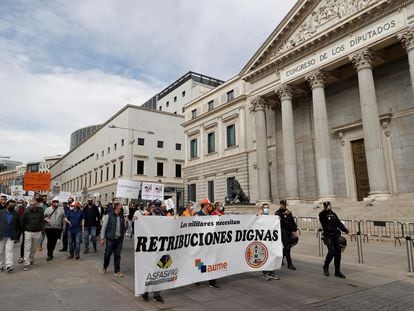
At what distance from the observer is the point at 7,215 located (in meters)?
9.05

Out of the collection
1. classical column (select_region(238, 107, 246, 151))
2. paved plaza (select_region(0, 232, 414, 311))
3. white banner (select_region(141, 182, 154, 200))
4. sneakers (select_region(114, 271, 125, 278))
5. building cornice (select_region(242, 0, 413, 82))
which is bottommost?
paved plaza (select_region(0, 232, 414, 311))

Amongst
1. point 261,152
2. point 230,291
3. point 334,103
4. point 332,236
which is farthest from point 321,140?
point 230,291

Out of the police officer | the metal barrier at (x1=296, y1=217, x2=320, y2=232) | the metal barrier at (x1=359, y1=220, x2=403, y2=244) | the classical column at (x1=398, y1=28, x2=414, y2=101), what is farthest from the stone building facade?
the police officer

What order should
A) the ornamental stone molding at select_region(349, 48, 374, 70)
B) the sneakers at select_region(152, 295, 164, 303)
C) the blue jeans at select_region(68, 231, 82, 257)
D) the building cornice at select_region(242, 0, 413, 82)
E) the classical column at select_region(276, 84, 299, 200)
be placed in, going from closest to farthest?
the sneakers at select_region(152, 295, 164, 303)
the blue jeans at select_region(68, 231, 82, 257)
the building cornice at select_region(242, 0, 413, 82)
the ornamental stone molding at select_region(349, 48, 374, 70)
the classical column at select_region(276, 84, 299, 200)

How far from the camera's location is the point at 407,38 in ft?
61.4

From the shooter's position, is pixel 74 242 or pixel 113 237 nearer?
pixel 113 237

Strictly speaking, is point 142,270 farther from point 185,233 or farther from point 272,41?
point 272,41

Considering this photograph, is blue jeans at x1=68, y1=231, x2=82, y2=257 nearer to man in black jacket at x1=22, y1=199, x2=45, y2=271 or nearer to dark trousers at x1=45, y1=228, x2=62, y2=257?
dark trousers at x1=45, y1=228, x2=62, y2=257

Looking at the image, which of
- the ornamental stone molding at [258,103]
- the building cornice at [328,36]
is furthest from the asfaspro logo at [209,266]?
the ornamental stone molding at [258,103]

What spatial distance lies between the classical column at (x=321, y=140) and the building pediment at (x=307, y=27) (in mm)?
2786

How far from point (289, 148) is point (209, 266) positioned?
19.8 metres

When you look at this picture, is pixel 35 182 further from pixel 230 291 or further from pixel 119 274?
pixel 230 291

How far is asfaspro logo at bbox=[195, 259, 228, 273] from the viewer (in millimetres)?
6838

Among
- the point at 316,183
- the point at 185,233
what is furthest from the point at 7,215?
the point at 316,183
